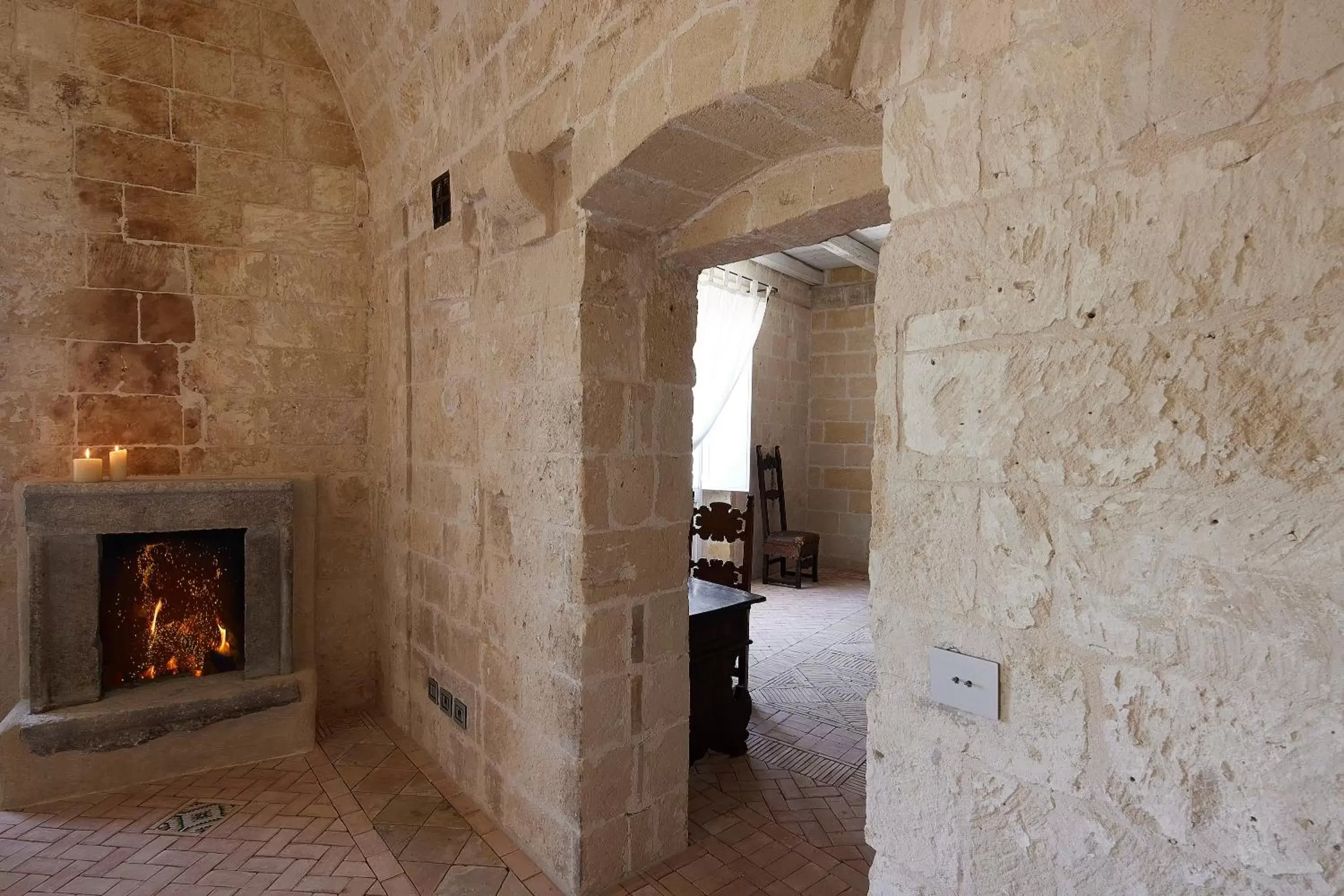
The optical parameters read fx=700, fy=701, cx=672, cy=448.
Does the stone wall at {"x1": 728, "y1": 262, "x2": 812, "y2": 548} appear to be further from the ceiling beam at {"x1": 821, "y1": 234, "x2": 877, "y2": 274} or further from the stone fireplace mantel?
the stone fireplace mantel

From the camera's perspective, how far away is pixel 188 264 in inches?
119

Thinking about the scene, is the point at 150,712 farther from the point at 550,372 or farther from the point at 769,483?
the point at 769,483

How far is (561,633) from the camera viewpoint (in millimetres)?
2072

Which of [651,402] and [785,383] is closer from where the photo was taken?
[651,402]

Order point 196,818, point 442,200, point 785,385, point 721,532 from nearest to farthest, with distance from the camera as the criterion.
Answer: point 196,818 < point 442,200 < point 721,532 < point 785,385

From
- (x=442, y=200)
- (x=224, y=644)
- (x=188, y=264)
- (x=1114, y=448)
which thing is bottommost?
(x=224, y=644)

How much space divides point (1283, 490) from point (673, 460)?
1595 mm

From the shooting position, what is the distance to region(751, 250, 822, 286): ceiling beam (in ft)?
20.9

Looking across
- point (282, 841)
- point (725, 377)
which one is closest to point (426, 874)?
point (282, 841)

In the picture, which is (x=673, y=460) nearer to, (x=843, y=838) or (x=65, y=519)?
(x=843, y=838)

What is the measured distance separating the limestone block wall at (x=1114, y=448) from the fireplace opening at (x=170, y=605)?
2974 mm

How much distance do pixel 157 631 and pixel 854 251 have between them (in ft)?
16.6

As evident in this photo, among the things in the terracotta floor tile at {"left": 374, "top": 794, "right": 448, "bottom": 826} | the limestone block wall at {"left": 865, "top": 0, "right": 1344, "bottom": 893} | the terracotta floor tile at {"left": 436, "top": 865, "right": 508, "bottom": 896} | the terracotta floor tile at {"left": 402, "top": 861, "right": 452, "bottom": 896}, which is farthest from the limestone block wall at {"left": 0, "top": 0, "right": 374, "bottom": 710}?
the limestone block wall at {"left": 865, "top": 0, "right": 1344, "bottom": 893}

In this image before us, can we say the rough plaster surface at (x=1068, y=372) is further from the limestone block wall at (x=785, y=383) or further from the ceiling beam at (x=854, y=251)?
the limestone block wall at (x=785, y=383)
